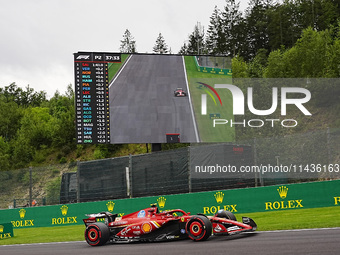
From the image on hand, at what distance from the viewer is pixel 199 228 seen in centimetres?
1169

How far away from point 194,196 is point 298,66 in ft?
123

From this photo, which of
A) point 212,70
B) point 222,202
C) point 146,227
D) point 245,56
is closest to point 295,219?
point 222,202

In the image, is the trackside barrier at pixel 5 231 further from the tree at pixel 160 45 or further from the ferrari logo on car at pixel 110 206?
the tree at pixel 160 45

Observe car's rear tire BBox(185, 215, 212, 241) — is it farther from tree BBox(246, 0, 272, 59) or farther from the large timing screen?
tree BBox(246, 0, 272, 59)

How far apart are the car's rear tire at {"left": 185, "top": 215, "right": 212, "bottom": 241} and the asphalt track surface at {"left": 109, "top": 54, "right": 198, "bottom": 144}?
12960 mm

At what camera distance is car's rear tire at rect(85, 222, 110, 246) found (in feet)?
43.1

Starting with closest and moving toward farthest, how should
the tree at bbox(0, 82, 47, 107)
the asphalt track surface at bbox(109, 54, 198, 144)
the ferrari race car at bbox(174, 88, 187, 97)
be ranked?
the asphalt track surface at bbox(109, 54, 198, 144) → the ferrari race car at bbox(174, 88, 187, 97) → the tree at bbox(0, 82, 47, 107)

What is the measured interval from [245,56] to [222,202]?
71.9 m

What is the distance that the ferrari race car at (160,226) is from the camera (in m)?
11.7

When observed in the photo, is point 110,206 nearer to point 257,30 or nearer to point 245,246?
point 245,246

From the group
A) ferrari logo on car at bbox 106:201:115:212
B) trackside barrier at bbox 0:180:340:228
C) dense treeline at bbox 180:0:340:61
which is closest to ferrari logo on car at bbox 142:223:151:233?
trackside barrier at bbox 0:180:340:228

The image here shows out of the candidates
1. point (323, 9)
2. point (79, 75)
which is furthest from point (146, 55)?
point (323, 9)

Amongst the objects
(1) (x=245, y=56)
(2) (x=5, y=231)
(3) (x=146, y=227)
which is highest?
(1) (x=245, y=56)

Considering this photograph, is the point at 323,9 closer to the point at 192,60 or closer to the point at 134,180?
the point at 192,60
